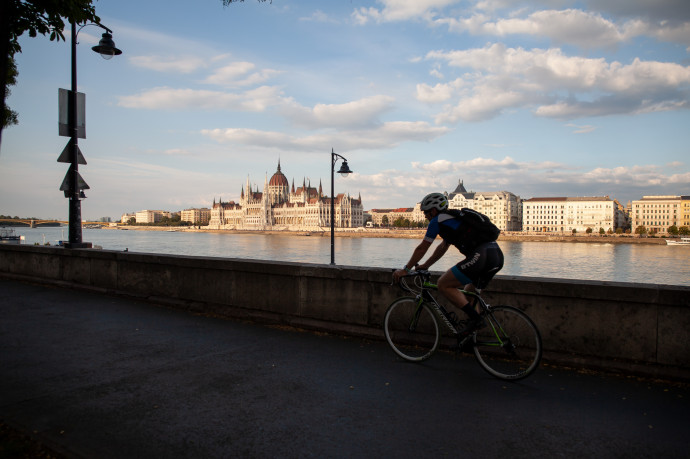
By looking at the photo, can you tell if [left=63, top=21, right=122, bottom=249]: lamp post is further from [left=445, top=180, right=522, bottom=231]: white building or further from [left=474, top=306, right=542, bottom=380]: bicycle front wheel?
[left=445, top=180, right=522, bottom=231]: white building

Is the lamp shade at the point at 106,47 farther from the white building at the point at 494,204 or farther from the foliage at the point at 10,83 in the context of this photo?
the white building at the point at 494,204

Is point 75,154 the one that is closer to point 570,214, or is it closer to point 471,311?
point 471,311

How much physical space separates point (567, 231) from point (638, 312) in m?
186

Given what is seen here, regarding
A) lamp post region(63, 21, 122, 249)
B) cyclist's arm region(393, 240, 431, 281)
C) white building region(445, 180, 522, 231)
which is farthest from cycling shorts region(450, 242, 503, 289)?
white building region(445, 180, 522, 231)

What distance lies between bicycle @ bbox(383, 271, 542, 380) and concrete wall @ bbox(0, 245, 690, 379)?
0.62 meters

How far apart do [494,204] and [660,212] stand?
5437cm

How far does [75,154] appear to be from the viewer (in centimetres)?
1098

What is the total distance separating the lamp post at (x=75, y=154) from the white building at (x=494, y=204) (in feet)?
563

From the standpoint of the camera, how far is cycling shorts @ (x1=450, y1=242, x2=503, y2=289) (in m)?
4.62

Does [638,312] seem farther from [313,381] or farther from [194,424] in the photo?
[194,424]

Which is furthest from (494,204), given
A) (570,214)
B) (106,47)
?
(106,47)

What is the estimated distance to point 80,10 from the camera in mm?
5430

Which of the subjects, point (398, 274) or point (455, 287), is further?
point (398, 274)

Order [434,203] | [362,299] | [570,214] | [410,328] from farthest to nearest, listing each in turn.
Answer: [570,214] → [362,299] → [410,328] → [434,203]
